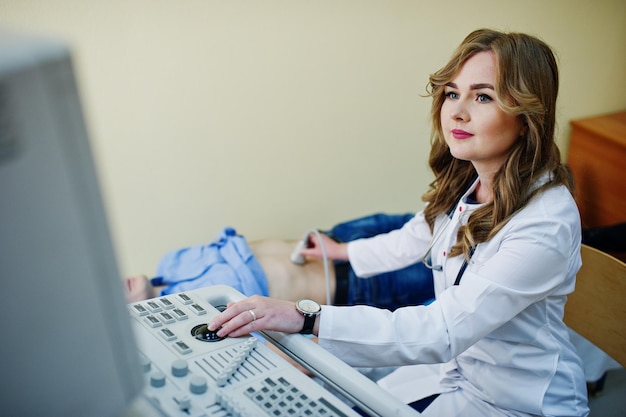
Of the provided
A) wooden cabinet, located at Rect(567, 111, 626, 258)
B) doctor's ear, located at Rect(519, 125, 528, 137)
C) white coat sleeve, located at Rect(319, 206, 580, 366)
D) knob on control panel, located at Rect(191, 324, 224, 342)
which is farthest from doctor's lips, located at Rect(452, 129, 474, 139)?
wooden cabinet, located at Rect(567, 111, 626, 258)

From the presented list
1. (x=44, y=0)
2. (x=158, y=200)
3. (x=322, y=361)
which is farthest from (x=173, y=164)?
(x=322, y=361)

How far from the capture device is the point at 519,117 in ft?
4.03

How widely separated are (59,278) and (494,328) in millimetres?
828

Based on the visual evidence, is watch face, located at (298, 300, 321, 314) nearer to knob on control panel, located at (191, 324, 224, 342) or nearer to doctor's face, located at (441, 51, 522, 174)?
knob on control panel, located at (191, 324, 224, 342)

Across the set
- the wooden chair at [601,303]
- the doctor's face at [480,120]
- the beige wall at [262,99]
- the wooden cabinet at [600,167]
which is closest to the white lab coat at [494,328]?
the doctor's face at [480,120]

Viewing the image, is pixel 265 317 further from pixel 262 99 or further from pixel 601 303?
pixel 262 99

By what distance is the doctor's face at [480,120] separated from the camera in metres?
1.23

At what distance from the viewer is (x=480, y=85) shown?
1241mm

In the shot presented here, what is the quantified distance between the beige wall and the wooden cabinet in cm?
24

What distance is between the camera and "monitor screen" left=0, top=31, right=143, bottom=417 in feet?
1.55

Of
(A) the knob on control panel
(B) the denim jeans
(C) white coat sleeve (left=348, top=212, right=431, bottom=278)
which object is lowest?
(B) the denim jeans

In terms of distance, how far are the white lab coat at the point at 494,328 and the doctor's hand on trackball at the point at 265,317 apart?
3cm

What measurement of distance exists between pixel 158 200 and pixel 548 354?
1.40m

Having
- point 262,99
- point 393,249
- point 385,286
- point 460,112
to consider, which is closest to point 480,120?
point 460,112
